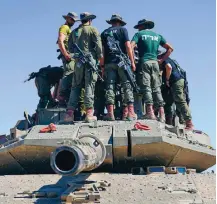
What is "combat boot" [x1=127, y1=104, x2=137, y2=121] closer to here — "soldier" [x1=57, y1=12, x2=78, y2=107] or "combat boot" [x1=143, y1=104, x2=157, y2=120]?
"combat boot" [x1=143, y1=104, x2=157, y2=120]

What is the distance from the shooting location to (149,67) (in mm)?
14594

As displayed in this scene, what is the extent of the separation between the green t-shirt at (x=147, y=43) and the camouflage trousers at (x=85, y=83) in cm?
198

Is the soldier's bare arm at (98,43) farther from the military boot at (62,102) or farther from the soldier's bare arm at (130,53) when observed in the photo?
the military boot at (62,102)

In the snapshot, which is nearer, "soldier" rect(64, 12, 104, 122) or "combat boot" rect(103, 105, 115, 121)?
"soldier" rect(64, 12, 104, 122)

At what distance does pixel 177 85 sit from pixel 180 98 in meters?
0.41

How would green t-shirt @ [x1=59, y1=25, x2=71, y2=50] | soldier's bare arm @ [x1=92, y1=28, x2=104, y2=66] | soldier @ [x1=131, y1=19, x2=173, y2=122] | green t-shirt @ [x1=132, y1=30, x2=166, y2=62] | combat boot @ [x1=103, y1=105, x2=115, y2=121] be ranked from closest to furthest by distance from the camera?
1. combat boot @ [x1=103, y1=105, x2=115, y2=121]
2. soldier's bare arm @ [x1=92, y1=28, x2=104, y2=66]
3. soldier @ [x1=131, y1=19, x2=173, y2=122]
4. green t-shirt @ [x1=132, y1=30, x2=166, y2=62]
5. green t-shirt @ [x1=59, y1=25, x2=71, y2=50]

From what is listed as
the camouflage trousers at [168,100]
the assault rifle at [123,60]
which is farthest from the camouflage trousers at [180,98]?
the assault rifle at [123,60]

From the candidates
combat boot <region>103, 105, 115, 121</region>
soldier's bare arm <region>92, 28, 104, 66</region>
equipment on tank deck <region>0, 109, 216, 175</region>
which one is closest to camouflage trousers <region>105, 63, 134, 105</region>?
combat boot <region>103, 105, 115, 121</region>

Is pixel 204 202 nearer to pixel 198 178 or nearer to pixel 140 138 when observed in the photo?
pixel 198 178

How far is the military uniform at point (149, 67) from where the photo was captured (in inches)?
571

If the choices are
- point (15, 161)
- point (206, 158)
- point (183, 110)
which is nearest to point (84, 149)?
point (15, 161)

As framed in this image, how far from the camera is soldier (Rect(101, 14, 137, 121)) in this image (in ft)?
45.7

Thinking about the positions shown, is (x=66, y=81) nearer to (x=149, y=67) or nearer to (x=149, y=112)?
(x=149, y=67)

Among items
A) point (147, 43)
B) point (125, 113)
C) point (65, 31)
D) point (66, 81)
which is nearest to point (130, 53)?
point (147, 43)
